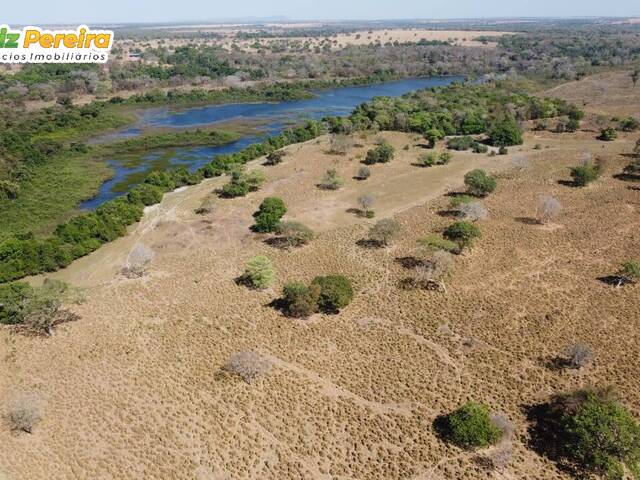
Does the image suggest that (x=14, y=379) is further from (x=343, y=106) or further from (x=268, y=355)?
(x=343, y=106)

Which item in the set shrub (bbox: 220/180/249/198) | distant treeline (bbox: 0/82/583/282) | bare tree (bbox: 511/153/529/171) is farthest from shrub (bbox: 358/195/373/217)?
distant treeline (bbox: 0/82/583/282)

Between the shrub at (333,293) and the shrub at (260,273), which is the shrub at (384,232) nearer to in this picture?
the shrub at (333,293)

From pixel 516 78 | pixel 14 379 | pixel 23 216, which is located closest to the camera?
pixel 14 379

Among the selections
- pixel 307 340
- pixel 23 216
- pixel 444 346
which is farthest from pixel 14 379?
pixel 23 216

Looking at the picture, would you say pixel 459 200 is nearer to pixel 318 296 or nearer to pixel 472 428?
pixel 318 296

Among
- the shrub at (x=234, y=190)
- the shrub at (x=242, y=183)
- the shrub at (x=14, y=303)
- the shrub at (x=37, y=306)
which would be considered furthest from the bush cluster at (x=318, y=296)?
the shrub at (x=242, y=183)
